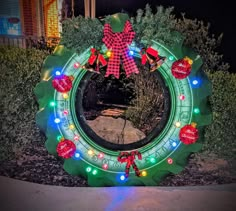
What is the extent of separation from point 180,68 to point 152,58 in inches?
13.3

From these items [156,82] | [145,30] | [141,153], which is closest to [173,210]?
[141,153]

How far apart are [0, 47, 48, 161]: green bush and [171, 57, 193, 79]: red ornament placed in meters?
1.63

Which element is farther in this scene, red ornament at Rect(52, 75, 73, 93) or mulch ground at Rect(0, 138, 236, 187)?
mulch ground at Rect(0, 138, 236, 187)

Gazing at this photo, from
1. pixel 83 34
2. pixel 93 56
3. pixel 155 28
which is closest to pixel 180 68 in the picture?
pixel 155 28

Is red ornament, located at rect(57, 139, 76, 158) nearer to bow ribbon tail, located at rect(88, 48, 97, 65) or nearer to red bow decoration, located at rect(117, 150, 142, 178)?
red bow decoration, located at rect(117, 150, 142, 178)

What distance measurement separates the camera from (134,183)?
137 inches

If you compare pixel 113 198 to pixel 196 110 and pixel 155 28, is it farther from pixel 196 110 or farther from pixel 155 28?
pixel 155 28

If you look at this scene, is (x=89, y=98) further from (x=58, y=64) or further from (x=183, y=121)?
(x=183, y=121)

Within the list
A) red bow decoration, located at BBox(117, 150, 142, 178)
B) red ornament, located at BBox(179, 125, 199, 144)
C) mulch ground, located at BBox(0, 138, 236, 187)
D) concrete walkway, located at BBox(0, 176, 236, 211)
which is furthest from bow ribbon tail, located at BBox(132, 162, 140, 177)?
red ornament, located at BBox(179, 125, 199, 144)

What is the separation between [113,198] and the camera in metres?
3.29

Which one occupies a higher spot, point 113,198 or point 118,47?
point 118,47

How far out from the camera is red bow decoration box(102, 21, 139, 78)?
3143mm

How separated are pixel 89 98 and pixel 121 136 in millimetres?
616

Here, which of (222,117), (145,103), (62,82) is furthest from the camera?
(222,117)
